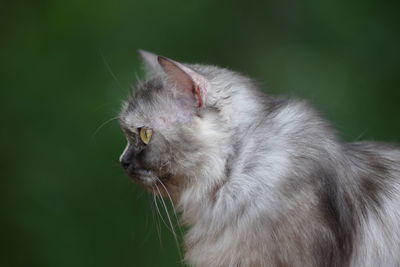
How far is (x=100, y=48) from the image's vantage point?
3.93 meters

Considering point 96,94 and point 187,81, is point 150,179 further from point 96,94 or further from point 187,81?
point 96,94

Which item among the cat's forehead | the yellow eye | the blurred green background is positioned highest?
the cat's forehead

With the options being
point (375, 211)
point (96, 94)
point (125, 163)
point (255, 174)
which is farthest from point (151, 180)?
point (96, 94)

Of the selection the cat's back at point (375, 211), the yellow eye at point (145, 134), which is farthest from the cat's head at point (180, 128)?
the cat's back at point (375, 211)

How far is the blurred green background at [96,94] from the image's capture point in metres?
3.87

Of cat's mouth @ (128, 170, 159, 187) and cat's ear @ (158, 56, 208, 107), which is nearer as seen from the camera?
A: cat's ear @ (158, 56, 208, 107)

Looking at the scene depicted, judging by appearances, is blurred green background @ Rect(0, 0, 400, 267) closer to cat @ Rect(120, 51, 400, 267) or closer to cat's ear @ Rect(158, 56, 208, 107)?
cat @ Rect(120, 51, 400, 267)

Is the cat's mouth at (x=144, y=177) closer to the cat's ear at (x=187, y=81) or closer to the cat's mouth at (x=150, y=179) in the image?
the cat's mouth at (x=150, y=179)

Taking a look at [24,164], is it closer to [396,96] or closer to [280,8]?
[280,8]

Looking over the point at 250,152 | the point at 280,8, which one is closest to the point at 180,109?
the point at 250,152

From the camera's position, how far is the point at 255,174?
6.97 feet

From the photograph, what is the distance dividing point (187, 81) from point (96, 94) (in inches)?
72.5

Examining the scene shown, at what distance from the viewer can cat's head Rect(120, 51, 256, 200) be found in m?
2.15

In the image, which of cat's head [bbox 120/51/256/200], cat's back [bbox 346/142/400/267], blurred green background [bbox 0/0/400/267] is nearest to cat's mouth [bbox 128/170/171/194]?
cat's head [bbox 120/51/256/200]
